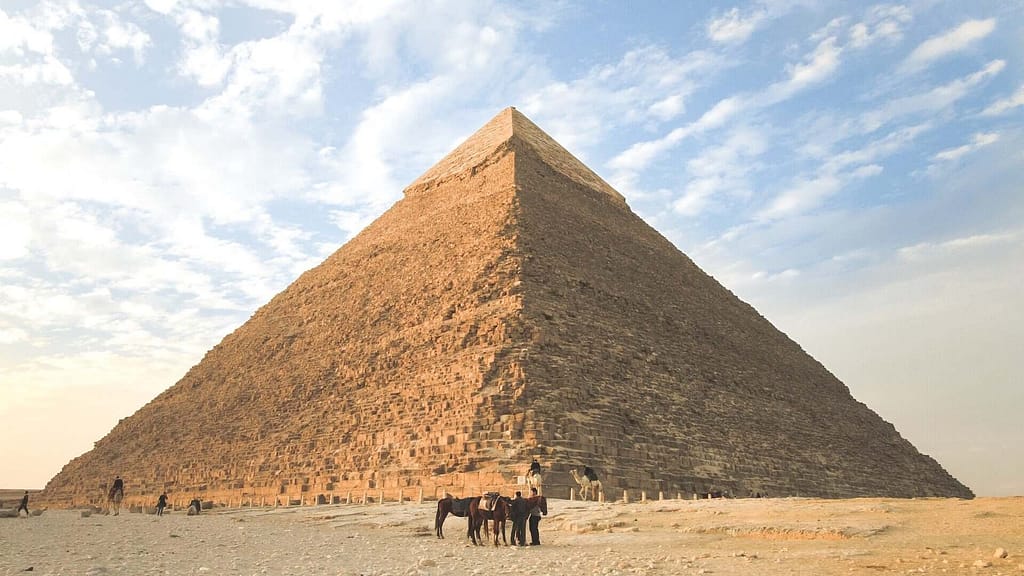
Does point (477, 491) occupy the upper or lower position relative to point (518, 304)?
lower

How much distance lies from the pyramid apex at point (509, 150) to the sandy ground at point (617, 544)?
20259 millimetres

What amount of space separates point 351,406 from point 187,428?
8.28m

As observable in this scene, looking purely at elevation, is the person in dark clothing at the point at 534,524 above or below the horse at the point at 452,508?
below

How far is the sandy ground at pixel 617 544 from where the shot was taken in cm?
630

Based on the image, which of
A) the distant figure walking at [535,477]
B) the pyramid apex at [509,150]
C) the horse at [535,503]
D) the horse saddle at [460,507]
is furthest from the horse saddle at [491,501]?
the pyramid apex at [509,150]

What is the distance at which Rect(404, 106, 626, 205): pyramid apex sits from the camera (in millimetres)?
30922

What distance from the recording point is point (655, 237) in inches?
1281

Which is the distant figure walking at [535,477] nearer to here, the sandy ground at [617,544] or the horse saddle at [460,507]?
the sandy ground at [617,544]

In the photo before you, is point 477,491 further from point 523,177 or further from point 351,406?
point 523,177

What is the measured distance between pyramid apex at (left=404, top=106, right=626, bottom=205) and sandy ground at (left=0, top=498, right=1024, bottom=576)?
66.5ft

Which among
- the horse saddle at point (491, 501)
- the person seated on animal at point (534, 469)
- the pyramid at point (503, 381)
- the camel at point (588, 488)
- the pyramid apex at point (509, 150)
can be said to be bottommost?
the horse saddle at point (491, 501)

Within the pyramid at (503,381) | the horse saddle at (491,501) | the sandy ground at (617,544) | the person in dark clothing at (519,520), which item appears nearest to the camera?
the sandy ground at (617,544)

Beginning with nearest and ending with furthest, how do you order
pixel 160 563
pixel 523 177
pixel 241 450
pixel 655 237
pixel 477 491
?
1. pixel 160 563
2. pixel 477 491
3. pixel 241 450
4. pixel 523 177
5. pixel 655 237

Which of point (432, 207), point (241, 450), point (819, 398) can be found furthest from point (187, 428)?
point (819, 398)
